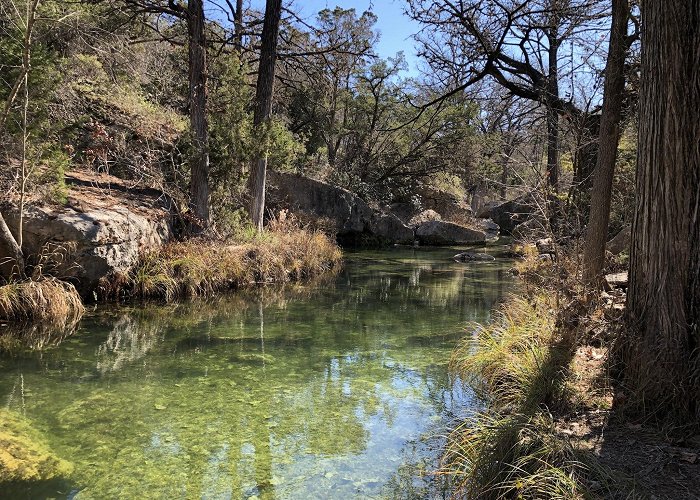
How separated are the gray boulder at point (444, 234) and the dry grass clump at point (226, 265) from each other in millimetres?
9036

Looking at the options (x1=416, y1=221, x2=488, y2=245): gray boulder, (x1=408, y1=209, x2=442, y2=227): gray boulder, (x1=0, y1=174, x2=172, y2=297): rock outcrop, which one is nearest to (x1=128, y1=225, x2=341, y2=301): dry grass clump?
(x1=0, y1=174, x2=172, y2=297): rock outcrop

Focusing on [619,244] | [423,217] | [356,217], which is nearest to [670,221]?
[619,244]

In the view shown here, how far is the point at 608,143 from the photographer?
6.37 metres

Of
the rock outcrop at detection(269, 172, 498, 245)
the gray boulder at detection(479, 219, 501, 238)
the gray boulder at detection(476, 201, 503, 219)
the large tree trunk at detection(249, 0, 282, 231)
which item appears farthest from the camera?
the gray boulder at detection(476, 201, 503, 219)

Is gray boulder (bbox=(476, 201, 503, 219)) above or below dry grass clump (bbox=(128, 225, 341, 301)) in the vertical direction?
above

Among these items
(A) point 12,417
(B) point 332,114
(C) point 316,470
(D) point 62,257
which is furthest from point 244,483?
(B) point 332,114

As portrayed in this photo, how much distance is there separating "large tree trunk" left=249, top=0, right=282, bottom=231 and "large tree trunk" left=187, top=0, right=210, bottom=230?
1355 millimetres

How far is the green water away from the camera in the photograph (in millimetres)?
3914

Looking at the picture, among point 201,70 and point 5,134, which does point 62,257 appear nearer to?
point 5,134

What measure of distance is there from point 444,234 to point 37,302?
17.3 metres

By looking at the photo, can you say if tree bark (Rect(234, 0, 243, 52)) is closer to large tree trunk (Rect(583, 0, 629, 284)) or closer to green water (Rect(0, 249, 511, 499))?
green water (Rect(0, 249, 511, 499))

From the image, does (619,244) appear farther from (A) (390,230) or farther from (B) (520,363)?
(A) (390,230)

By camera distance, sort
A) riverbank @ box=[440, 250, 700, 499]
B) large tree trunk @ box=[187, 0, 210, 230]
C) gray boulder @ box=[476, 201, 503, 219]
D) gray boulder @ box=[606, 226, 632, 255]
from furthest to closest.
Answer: gray boulder @ box=[476, 201, 503, 219]
large tree trunk @ box=[187, 0, 210, 230]
gray boulder @ box=[606, 226, 632, 255]
riverbank @ box=[440, 250, 700, 499]

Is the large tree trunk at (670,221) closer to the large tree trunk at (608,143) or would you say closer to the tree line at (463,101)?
the tree line at (463,101)
